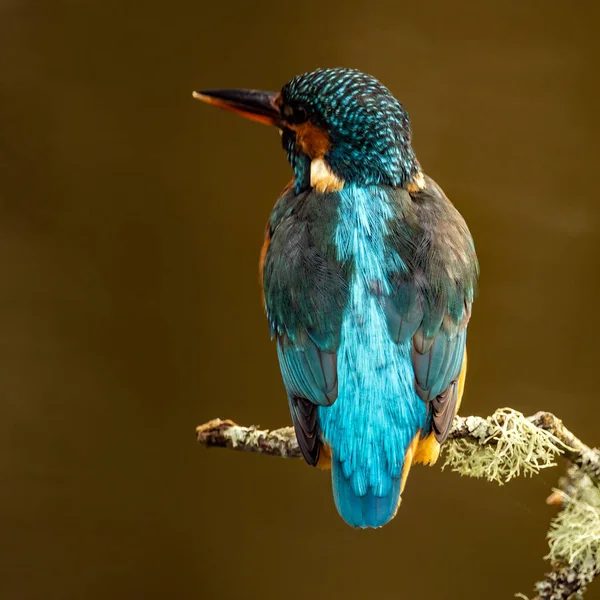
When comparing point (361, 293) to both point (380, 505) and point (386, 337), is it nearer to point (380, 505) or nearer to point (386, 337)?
point (386, 337)

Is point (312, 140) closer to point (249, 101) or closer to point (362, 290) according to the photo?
point (249, 101)

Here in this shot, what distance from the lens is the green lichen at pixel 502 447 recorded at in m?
1.46

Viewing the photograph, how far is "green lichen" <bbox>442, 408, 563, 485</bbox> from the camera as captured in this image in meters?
1.46

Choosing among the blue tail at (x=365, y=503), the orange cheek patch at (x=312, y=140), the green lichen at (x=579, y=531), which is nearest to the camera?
the blue tail at (x=365, y=503)

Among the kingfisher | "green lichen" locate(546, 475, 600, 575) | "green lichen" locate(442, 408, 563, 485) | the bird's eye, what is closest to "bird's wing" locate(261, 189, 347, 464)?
the kingfisher

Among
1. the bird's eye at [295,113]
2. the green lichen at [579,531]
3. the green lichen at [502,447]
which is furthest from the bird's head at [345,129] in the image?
the green lichen at [579,531]

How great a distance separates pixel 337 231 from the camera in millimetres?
1442

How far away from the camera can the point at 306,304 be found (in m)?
1.44

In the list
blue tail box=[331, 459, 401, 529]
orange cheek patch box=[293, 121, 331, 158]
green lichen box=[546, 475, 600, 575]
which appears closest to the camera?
blue tail box=[331, 459, 401, 529]

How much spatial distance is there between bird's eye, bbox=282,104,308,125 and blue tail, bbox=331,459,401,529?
1.91ft

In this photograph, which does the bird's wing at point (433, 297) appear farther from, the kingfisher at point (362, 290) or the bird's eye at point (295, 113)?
the bird's eye at point (295, 113)

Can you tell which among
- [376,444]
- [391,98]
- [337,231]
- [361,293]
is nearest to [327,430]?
[376,444]

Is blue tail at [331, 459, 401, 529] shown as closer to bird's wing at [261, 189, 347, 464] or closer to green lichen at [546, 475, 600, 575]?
bird's wing at [261, 189, 347, 464]

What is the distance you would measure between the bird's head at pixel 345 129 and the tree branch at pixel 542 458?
44 cm
